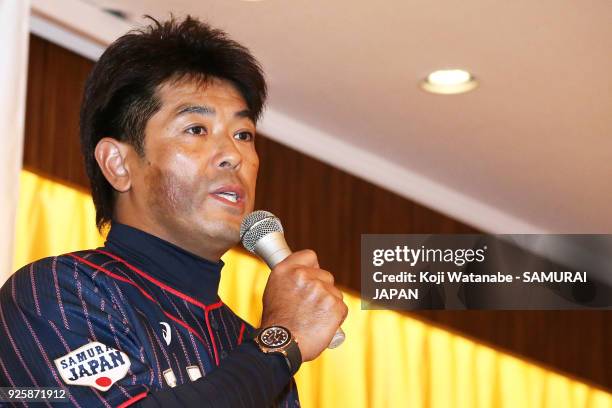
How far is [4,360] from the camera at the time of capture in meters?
1.41

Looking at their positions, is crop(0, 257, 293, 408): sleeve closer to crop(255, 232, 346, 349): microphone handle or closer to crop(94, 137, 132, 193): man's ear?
crop(255, 232, 346, 349): microphone handle

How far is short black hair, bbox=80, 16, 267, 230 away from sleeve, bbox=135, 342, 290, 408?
554 millimetres

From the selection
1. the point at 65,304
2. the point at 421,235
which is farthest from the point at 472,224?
the point at 65,304

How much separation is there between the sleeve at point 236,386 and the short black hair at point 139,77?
0.55 meters

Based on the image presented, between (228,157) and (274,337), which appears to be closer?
(274,337)

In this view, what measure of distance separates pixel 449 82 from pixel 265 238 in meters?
2.42

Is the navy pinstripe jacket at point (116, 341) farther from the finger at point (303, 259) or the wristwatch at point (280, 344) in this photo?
the finger at point (303, 259)

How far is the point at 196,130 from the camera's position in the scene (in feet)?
5.78

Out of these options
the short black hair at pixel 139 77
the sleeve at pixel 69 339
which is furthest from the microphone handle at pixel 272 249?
the short black hair at pixel 139 77

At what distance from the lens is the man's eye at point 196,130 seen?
1758mm

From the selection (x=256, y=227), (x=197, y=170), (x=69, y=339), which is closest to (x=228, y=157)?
(x=197, y=170)

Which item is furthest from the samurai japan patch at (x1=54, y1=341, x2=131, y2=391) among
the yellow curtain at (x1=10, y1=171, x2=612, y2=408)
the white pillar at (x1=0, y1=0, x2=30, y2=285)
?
the yellow curtain at (x1=10, y1=171, x2=612, y2=408)

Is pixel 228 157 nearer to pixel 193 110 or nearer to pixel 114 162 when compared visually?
pixel 193 110

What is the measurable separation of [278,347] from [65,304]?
0.30 m
